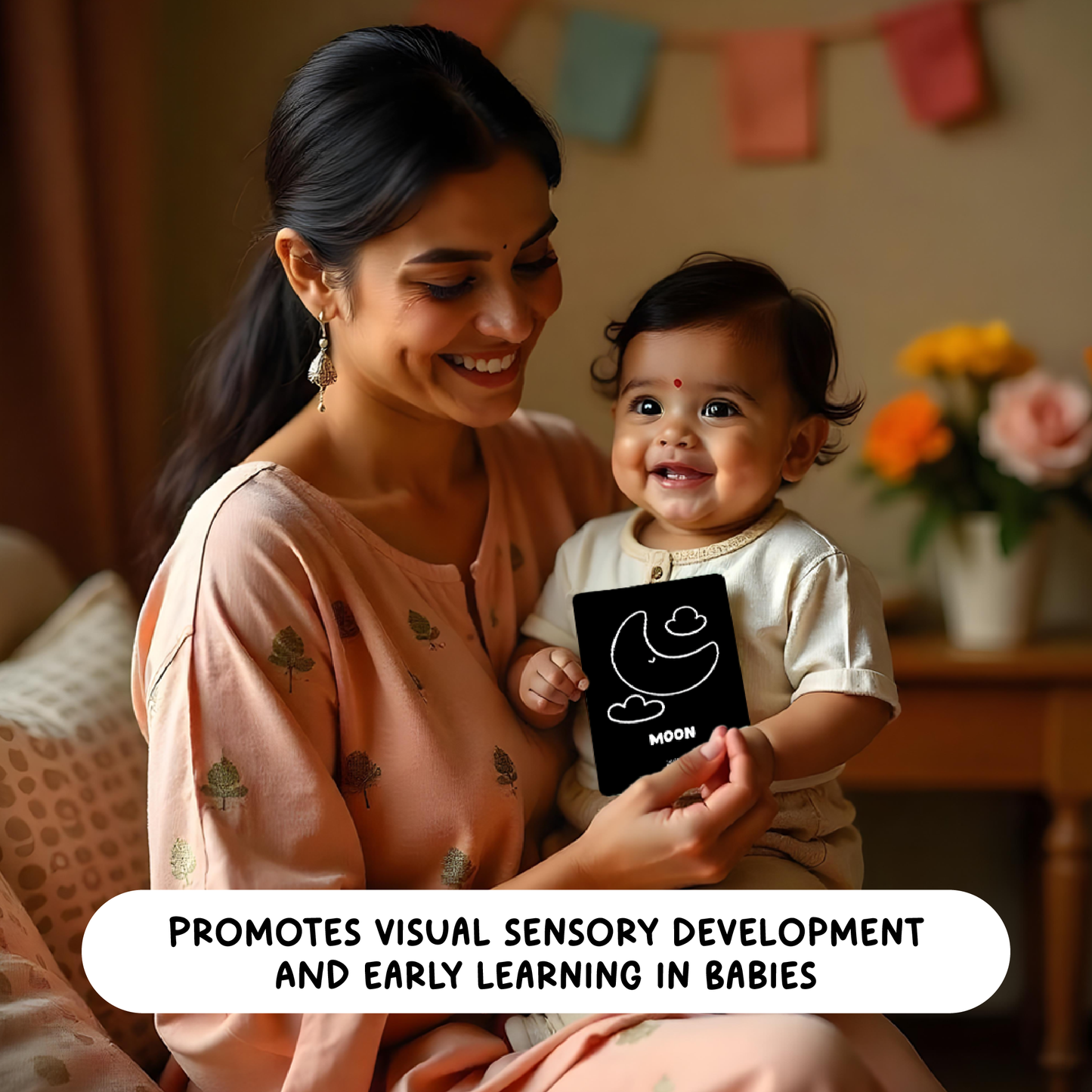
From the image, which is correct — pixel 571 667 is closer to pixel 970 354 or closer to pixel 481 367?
pixel 481 367

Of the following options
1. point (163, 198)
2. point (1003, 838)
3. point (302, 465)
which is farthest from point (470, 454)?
point (1003, 838)

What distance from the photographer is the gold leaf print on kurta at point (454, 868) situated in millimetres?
1039

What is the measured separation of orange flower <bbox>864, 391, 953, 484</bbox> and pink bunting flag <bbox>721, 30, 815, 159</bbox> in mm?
603

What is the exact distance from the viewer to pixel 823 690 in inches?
40.6

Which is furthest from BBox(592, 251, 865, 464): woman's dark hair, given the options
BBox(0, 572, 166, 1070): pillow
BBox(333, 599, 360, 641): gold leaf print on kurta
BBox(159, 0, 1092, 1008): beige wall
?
BBox(159, 0, 1092, 1008): beige wall

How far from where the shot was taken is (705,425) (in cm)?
108

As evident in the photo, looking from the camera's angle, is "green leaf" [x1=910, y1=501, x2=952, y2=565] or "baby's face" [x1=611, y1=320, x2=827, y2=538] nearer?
"baby's face" [x1=611, y1=320, x2=827, y2=538]

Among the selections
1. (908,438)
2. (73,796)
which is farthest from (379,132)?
(908,438)

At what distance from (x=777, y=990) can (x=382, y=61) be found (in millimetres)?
843

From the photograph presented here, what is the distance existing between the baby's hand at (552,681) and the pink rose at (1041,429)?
51.8 inches

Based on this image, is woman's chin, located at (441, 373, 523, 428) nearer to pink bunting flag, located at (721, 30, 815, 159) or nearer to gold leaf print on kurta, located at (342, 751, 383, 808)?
gold leaf print on kurta, located at (342, 751, 383, 808)

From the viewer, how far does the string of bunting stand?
238 centimetres

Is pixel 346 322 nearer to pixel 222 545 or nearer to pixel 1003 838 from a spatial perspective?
pixel 222 545

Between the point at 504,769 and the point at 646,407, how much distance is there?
1.16ft
